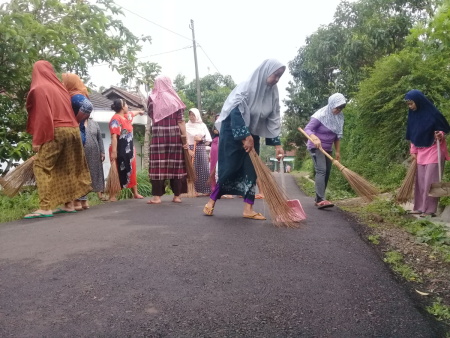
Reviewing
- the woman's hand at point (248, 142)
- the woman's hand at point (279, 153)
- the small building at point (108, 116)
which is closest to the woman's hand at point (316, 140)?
the woman's hand at point (279, 153)

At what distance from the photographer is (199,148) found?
8.98m

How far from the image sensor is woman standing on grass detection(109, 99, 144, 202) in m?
7.35

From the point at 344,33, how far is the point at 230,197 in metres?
12.8

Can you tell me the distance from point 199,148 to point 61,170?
3.63 meters

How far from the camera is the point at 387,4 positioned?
15273mm

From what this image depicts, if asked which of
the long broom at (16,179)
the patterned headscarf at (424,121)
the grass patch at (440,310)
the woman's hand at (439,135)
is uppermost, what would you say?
the patterned headscarf at (424,121)

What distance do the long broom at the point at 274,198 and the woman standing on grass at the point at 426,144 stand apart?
84.1 inches

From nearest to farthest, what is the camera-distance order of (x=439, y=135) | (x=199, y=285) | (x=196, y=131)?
(x=199, y=285) < (x=439, y=135) < (x=196, y=131)

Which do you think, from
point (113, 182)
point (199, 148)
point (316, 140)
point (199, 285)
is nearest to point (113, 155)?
point (113, 182)

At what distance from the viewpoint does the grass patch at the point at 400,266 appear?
9.97 feet

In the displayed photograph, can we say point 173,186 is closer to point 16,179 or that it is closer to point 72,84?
point 72,84

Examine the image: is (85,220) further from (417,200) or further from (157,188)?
(417,200)

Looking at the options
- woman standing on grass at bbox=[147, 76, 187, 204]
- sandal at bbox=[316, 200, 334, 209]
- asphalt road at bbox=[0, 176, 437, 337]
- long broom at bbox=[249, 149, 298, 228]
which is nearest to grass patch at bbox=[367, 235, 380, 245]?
asphalt road at bbox=[0, 176, 437, 337]

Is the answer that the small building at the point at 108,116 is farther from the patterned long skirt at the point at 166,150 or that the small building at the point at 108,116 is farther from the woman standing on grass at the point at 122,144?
the patterned long skirt at the point at 166,150
